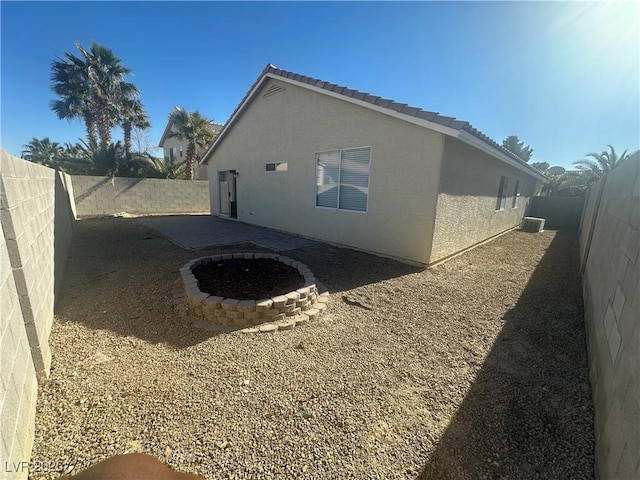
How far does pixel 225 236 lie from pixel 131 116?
1587 cm

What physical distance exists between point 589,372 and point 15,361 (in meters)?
4.84

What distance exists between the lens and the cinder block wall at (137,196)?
12.6 m

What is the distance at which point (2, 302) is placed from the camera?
1651 millimetres

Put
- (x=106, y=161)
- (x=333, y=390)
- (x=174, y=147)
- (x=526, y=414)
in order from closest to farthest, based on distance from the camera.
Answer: (x=526, y=414)
(x=333, y=390)
(x=106, y=161)
(x=174, y=147)

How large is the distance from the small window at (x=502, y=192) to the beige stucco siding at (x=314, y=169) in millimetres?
5738

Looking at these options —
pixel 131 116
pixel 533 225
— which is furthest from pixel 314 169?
pixel 131 116

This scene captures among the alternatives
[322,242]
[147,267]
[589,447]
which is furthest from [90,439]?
[322,242]

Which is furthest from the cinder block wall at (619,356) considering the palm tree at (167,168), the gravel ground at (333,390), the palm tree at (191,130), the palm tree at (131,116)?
the palm tree at (131,116)

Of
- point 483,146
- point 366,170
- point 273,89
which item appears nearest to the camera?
point 483,146

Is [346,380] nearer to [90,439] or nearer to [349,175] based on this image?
[90,439]

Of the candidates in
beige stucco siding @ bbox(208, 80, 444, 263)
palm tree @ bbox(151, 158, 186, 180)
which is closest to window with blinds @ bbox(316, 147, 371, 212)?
beige stucco siding @ bbox(208, 80, 444, 263)

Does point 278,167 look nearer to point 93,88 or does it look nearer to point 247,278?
point 247,278

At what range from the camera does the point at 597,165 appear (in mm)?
20609

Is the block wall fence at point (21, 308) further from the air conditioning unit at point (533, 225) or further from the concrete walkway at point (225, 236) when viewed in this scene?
the air conditioning unit at point (533, 225)
